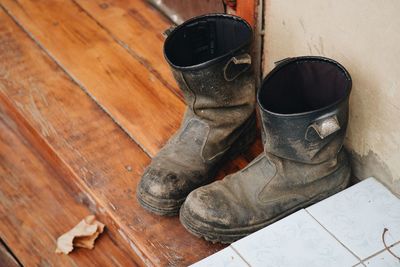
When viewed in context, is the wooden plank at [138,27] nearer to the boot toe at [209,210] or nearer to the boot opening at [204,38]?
the boot opening at [204,38]

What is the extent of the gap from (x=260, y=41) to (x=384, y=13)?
1.54 feet

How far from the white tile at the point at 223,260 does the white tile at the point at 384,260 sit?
25 centimetres

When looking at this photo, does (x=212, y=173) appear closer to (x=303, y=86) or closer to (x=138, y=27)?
(x=303, y=86)

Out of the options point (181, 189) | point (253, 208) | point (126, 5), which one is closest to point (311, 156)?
point (253, 208)

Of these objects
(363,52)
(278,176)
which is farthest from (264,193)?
(363,52)

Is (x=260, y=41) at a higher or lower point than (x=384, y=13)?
lower

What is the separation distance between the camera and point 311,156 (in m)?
1.39

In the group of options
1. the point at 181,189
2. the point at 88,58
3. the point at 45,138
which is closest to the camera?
the point at 181,189

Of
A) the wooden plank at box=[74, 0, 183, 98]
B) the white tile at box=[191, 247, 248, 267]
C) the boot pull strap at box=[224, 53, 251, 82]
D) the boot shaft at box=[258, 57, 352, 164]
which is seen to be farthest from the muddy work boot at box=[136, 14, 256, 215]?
the wooden plank at box=[74, 0, 183, 98]

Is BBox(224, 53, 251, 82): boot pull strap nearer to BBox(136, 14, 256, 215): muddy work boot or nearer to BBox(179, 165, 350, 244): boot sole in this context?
BBox(136, 14, 256, 215): muddy work boot

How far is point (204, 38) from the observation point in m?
1.65

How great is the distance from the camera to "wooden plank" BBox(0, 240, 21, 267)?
173 cm

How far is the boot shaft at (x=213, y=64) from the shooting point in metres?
1.47

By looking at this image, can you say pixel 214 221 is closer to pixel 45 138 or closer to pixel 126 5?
pixel 45 138
